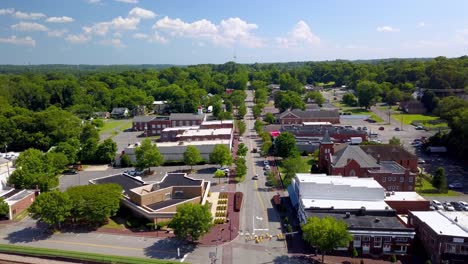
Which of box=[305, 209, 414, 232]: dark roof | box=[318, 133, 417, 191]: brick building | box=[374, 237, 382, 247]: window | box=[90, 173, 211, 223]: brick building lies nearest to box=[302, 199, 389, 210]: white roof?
box=[305, 209, 414, 232]: dark roof

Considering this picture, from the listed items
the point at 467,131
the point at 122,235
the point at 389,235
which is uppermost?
the point at 467,131

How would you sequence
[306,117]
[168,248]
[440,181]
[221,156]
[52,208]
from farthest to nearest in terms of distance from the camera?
[306,117], [221,156], [440,181], [52,208], [168,248]

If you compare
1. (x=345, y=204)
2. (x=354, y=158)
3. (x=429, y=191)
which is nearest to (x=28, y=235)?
(x=345, y=204)

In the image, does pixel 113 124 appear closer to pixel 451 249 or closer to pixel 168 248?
pixel 168 248

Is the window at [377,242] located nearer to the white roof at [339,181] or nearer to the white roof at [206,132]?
the white roof at [339,181]

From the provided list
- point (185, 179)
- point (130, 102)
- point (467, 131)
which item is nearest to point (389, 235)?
point (185, 179)

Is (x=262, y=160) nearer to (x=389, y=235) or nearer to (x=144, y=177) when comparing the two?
(x=144, y=177)
